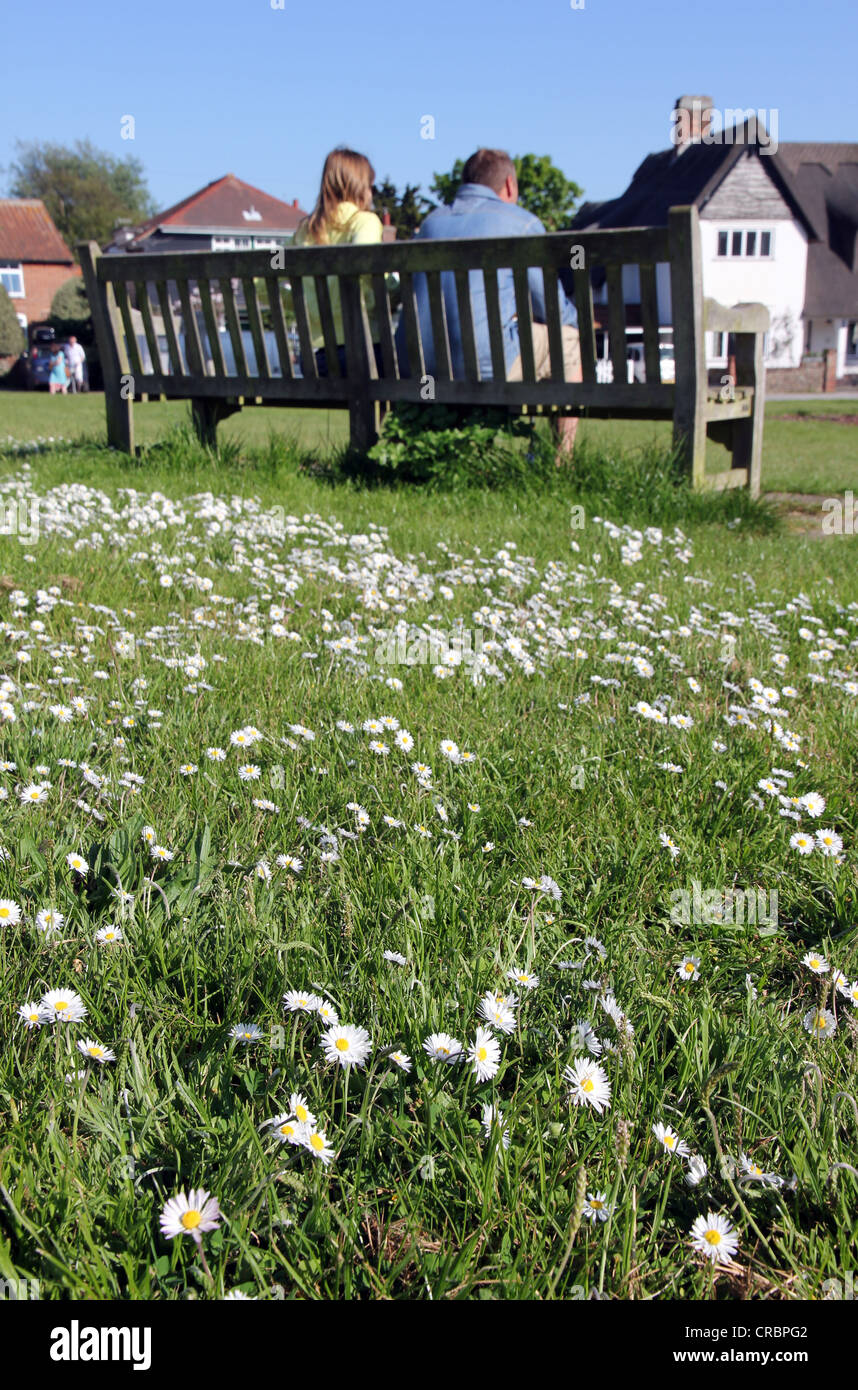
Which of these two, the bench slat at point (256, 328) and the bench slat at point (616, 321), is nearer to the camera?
the bench slat at point (616, 321)

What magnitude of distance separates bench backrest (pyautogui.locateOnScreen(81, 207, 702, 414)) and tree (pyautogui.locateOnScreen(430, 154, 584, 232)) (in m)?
50.9

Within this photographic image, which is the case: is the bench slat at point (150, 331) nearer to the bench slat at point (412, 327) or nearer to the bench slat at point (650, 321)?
the bench slat at point (412, 327)

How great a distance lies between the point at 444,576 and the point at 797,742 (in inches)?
77.8

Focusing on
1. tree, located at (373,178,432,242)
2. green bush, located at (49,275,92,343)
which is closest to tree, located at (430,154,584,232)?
tree, located at (373,178,432,242)

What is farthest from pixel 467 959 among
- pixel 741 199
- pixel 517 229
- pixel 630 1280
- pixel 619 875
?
pixel 741 199

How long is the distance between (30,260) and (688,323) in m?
67.7

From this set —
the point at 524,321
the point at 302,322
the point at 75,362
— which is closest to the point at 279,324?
the point at 302,322

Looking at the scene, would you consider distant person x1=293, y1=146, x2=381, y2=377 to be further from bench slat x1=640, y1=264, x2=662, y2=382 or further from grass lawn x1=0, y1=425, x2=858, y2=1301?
grass lawn x1=0, y1=425, x2=858, y2=1301

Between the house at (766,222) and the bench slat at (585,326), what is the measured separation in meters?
40.6

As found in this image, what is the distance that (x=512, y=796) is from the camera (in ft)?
8.20

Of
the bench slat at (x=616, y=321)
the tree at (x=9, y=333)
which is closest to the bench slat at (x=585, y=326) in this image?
the bench slat at (x=616, y=321)

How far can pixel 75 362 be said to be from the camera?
115ft

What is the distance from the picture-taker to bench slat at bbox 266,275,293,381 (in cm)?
725

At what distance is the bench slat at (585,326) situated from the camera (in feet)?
20.2
